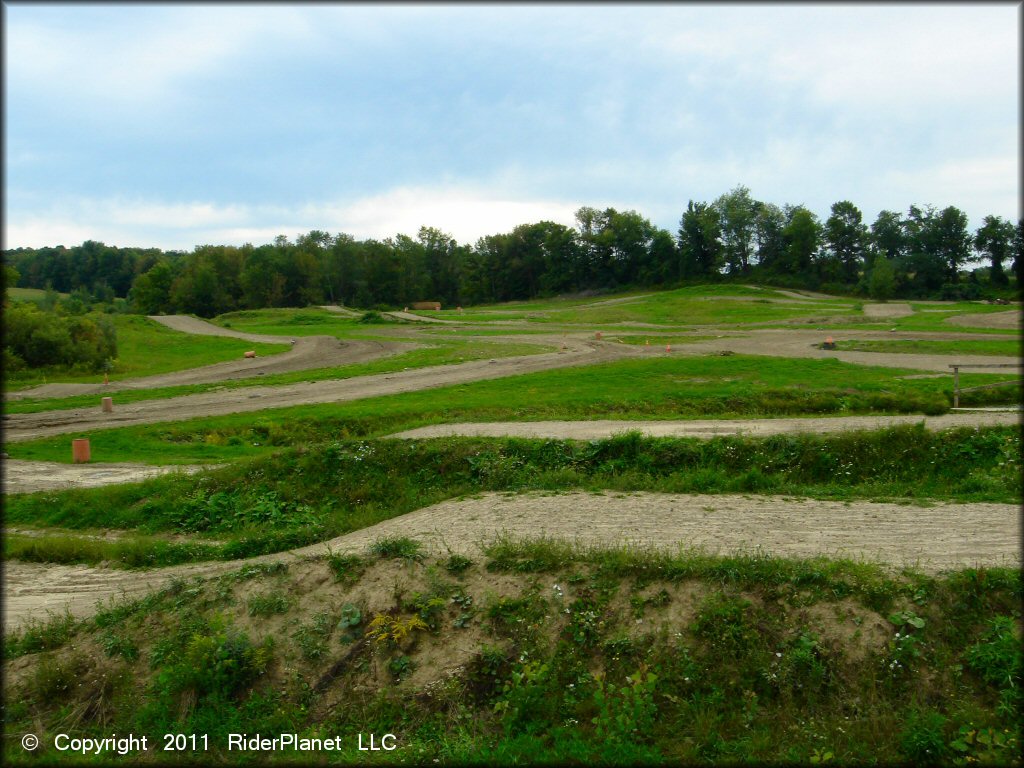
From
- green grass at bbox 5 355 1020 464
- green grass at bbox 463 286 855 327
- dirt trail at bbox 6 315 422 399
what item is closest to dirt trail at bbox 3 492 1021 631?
green grass at bbox 5 355 1020 464

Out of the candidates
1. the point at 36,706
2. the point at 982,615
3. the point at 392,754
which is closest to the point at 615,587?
the point at 392,754

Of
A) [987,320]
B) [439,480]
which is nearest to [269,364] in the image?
[439,480]

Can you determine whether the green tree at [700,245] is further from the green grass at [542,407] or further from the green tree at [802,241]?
the green grass at [542,407]

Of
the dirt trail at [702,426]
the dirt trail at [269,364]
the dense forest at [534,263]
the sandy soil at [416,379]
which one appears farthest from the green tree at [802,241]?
the dirt trail at [702,426]

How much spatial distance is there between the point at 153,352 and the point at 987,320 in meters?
58.3

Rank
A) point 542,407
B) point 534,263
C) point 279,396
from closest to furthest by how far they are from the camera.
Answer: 1. point 542,407
2. point 279,396
3. point 534,263

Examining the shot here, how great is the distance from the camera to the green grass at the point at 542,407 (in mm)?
22156

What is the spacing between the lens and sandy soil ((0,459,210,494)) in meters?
18.1

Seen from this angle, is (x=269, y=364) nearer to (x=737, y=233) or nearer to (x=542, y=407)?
(x=542, y=407)

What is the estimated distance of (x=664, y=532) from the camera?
1170 centimetres

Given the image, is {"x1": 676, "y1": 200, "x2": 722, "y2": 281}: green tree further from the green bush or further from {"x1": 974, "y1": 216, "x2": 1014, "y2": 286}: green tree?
the green bush

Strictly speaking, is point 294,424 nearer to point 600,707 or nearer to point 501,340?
point 600,707

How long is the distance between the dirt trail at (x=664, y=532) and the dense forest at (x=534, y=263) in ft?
241

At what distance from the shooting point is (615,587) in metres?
9.93
